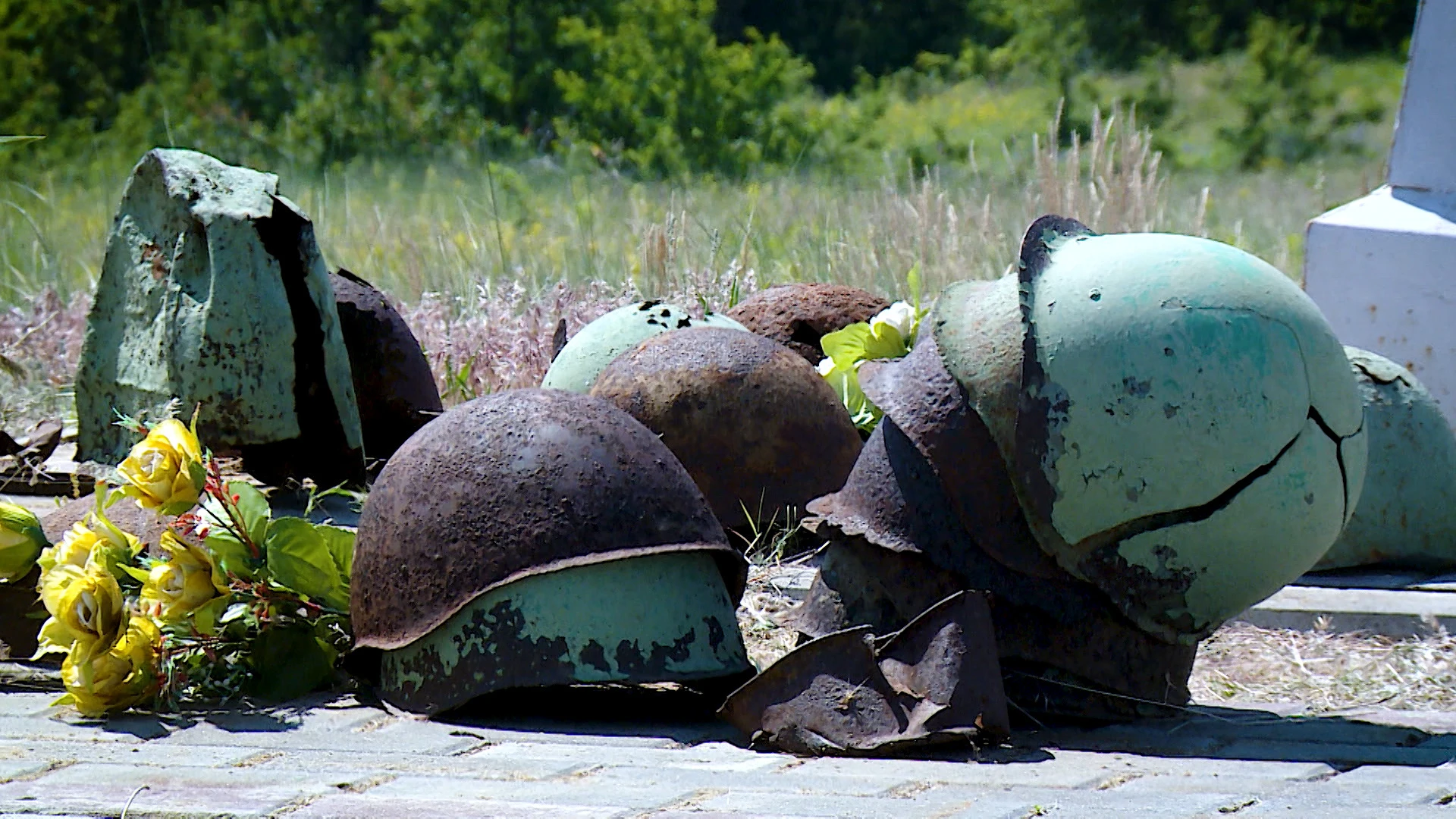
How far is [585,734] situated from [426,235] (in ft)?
32.4

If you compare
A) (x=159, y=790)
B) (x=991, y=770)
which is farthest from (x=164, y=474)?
(x=991, y=770)

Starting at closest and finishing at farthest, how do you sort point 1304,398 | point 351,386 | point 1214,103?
point 1304,398
point 351,386
point 1214,103

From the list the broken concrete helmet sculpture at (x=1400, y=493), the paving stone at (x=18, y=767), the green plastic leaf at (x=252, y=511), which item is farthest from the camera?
the broken concrete helmet sculpture at (x=1400, y=493)

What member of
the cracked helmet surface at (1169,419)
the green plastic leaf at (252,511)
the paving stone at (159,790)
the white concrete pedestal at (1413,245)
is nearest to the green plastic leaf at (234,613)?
the green plastic leaf at (252,511)

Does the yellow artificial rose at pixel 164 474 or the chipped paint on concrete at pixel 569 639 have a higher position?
the yellow artificial rose at pixel 164 474

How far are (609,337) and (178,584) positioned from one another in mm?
2241

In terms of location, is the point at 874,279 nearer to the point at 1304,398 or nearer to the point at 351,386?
the point at 351,386

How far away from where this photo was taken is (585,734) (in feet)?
10.3

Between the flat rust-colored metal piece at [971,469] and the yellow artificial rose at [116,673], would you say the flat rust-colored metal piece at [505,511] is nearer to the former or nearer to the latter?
the yellow artificial rose at [116,673]

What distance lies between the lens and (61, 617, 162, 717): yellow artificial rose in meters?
3.20

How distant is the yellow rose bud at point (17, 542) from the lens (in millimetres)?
3664

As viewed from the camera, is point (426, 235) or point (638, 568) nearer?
point (638, 568)

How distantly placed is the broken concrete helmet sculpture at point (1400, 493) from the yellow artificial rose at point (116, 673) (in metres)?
3.58

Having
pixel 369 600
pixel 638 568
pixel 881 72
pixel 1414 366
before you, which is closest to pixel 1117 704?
pixel 638 568
